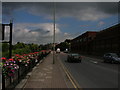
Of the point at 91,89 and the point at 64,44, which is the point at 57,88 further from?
the point at 64,44

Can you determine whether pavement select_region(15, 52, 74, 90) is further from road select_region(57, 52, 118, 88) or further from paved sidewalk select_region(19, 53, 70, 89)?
road select_region(57, 52, 118, 88)

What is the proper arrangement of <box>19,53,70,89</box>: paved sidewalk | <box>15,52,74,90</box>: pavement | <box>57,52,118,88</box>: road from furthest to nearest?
<box>57,52,118,88</box>: road → <box>19,53,70,89</box>: paved sidewalk → <box>15,52,74,90</box>: pavement

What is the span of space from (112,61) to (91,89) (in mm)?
18837

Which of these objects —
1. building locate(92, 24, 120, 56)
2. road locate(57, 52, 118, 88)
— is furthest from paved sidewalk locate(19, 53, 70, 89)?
building locate(92, 24, 120, 56)

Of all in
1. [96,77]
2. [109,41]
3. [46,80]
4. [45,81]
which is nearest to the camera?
[45,81]

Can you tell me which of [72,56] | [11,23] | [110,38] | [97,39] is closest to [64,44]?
[97,39]

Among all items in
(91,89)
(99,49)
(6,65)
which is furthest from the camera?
(99,49)

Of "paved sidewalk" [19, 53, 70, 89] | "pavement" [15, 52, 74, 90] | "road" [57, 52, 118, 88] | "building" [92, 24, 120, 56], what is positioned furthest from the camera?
"building" [92, 24, 120, 56]

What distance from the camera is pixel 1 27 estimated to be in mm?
7012

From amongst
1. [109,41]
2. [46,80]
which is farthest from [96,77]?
[109,41]

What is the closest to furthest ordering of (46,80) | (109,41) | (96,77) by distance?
(46,80)
(96,77)
(109,41)

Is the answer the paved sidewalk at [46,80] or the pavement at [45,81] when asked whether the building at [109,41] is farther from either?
the pavement at [45,81]

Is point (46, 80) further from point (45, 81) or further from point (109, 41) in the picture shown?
point (109, 41)

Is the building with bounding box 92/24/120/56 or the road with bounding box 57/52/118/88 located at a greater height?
the building with bounding box 92/24/120/56
